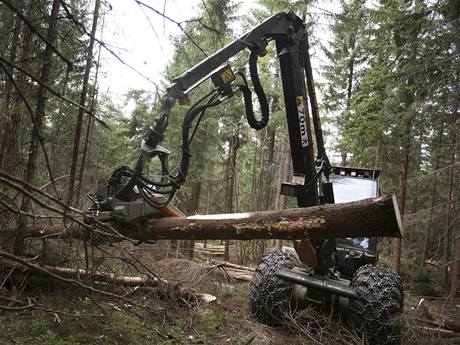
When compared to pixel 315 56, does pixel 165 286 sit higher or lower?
lower

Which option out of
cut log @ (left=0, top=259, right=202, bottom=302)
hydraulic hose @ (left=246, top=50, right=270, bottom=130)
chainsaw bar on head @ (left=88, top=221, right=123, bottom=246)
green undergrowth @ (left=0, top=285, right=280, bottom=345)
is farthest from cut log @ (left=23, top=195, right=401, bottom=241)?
cut log @ (left=0, top=259, right=202, bottom=302)

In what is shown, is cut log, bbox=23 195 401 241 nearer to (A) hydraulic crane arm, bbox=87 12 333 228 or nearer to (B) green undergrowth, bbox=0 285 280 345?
(A) hydraulic crane arm, bbox=87 12 333 228

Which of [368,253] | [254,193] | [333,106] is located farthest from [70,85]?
[254,193]

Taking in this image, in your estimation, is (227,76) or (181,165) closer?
(227,76)

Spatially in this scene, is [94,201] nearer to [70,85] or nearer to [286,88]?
[286,88]

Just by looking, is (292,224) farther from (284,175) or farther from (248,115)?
(284,175)

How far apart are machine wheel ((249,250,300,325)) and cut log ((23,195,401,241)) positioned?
7.00ft

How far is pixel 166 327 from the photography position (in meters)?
5.21

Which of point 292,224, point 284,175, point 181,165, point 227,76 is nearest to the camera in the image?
point 292,224

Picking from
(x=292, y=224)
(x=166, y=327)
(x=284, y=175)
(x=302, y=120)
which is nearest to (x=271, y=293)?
(x=166, y=327)

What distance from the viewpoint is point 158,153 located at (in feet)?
13.1

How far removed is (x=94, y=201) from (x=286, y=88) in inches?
104

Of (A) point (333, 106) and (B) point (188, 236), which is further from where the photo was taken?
(A) point (333, 106)

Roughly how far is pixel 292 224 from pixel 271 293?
273 cm
